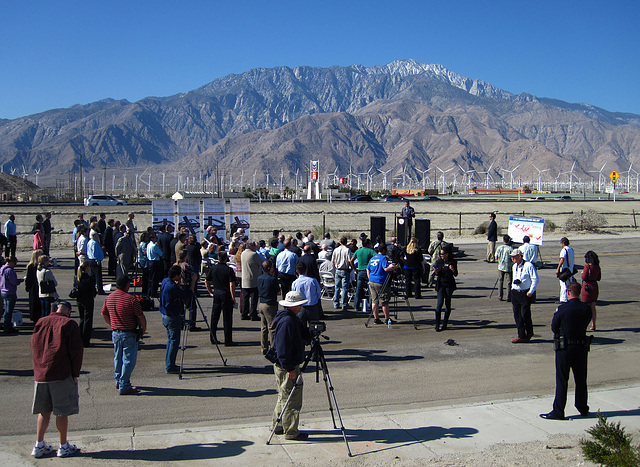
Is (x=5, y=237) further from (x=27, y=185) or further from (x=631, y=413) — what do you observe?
(x=27, y=185)

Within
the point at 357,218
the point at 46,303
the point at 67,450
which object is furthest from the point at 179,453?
the point at 357,218

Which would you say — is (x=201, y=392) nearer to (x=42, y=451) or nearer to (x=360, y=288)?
(x=42, y=451)

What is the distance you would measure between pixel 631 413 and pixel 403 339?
4.45 metres

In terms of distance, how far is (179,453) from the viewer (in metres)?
6.12

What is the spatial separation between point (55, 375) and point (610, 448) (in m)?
5.79

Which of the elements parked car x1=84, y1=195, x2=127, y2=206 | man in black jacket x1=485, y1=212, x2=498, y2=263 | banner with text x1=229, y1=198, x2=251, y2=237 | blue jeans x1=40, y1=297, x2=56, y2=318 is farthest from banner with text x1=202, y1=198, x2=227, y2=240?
parked car x1=84, y1=195, x2=127, y2=206

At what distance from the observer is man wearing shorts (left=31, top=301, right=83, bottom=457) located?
5.88 metres

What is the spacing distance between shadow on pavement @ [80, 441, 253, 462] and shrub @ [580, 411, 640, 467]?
145 inches

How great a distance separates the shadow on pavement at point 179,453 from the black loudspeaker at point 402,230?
15.2 m

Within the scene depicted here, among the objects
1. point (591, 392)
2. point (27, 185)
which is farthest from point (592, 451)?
point (27, 185)

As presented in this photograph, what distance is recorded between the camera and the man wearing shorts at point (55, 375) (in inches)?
231

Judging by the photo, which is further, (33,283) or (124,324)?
(33,283)

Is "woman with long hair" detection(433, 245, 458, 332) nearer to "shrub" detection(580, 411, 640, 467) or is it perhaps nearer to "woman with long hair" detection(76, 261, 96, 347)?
"shrub" detection(580, 411, 640, 467)

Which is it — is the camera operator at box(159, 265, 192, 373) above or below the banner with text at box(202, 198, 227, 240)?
below
